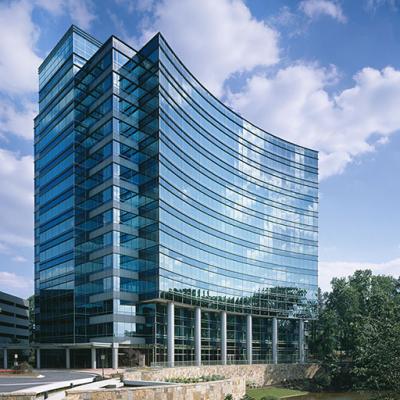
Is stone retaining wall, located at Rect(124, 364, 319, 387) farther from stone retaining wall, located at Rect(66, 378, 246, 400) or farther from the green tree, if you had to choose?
stone retaining wall, located at Rect(66, 378, 246, 400)

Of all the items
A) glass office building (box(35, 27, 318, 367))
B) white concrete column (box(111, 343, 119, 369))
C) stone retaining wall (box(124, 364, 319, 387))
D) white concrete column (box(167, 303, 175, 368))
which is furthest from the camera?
glass office building (box(35, 27, 318, 367))

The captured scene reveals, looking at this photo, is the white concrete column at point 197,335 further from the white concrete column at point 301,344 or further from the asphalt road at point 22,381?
the white concrete column at point 301,344

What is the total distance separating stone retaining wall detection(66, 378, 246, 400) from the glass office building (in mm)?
22023

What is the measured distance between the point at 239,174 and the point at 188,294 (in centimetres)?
2628

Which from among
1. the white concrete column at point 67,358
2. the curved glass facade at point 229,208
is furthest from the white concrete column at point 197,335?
the white concrete column at point 67,358

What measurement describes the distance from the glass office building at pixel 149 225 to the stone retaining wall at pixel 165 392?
22.0 meters

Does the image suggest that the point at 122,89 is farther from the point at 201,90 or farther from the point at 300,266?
the point at 300,266

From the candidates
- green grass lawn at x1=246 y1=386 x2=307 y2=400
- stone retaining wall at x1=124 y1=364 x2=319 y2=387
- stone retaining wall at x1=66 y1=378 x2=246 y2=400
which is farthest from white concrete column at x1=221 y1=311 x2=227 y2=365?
stone retaining wall at x1=66 y1=378 x2=246 y2=400

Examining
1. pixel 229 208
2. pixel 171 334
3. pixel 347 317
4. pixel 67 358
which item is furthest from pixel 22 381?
pixel 347 317

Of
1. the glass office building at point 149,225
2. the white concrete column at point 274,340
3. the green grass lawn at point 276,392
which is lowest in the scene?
Result: the green grass lawn at point 276,392

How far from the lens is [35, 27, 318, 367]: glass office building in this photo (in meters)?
57.5

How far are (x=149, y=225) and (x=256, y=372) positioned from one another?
89.7 ft

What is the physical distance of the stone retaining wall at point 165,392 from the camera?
27719 millimetres

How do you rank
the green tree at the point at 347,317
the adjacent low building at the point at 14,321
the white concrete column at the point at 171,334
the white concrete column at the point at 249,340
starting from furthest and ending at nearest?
the adjacent low building at the point at 14,321 < the white concrete column at the point at 249,340 < the green tree at the point at 347,317 < the white concrete column at the point at 171,334
